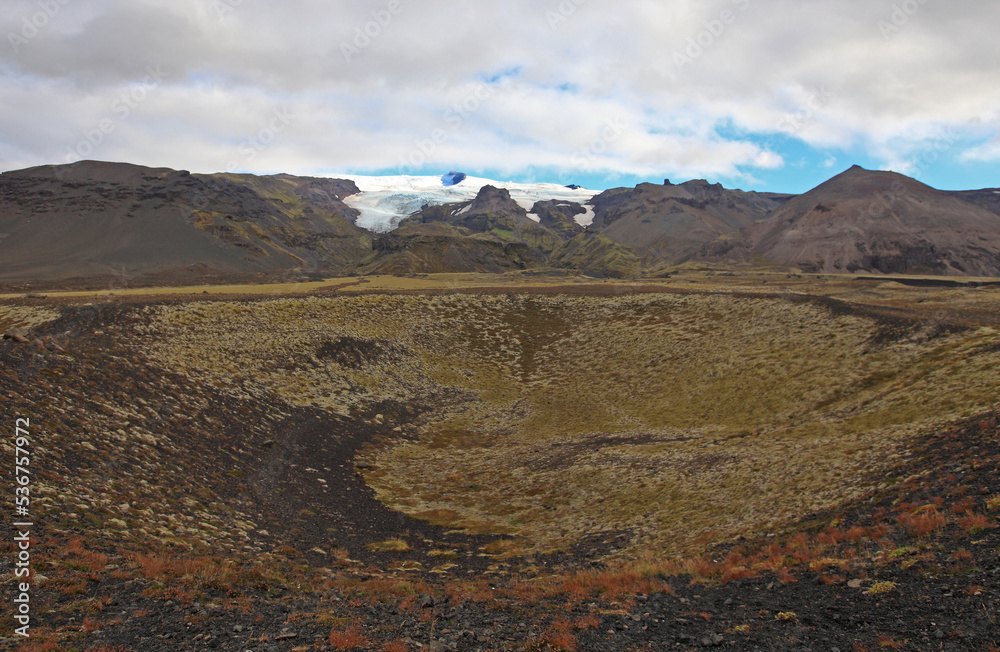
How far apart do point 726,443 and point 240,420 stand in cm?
2911

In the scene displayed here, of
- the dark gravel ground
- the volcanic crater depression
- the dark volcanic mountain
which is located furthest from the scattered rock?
the dark volcanic mountain

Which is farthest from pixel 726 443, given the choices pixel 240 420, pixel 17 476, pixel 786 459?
pixel 17 476

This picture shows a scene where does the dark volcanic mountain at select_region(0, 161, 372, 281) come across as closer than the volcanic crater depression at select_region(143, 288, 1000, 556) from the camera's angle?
No

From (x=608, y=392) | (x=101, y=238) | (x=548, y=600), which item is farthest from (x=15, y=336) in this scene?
(x=101, y=238)

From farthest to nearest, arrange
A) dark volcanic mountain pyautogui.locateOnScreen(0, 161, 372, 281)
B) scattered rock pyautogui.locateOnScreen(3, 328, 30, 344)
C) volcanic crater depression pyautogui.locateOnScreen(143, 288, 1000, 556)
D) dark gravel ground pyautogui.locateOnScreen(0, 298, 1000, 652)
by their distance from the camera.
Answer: dark volcanic mountain pyautogui.locateOnScreen(0, 161, 372, 281)
scattered rock pyautogui.locateOnScreen(3, 328, 30, 344)
volcanic crater depression pyautogui.locateOnScreen(143, 288, 1000, 556)
dark gravel ground pyautogui.locateOnScreen(0, 298, 1000, 652)

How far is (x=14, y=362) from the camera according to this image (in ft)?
77.7

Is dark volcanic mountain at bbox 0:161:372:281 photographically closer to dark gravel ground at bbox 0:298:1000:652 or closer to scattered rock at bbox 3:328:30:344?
scattered rock at bbox 3:328:30:344

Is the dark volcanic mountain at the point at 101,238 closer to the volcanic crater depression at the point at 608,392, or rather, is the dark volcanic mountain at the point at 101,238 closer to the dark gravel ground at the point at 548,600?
the volcanic crater depression at the point at 608,392

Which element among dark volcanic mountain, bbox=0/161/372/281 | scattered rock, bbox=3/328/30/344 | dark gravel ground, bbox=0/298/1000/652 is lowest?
dark gravel ground, bbox=0/298/1000/652

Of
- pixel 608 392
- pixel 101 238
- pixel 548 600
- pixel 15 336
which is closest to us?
pixel 548 600

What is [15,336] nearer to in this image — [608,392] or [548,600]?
[548,600]

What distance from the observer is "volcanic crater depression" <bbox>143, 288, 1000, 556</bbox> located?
22312 millimetres

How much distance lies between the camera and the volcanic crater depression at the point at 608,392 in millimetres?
22312

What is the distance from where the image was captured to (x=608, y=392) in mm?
43625
